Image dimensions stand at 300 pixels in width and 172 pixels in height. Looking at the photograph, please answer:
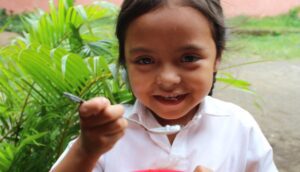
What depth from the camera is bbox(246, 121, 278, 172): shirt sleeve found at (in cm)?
118

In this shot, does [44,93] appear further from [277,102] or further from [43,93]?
[277,102]

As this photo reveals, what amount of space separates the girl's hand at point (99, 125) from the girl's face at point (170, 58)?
26 centimetres

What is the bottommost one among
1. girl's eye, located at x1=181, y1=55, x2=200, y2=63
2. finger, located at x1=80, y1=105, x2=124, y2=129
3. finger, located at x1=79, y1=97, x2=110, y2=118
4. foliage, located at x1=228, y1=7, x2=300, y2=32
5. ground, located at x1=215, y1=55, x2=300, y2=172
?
foliage, located at x1=228, y1=7, x2=300, y2=32

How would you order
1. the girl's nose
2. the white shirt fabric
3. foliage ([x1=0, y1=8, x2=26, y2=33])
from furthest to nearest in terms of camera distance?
1. foliage ([x1=0, y1=8, x2=26, y2=33])
2. the white shirt fabric
3. the girl's nose

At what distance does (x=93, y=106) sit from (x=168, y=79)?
0.32 meters

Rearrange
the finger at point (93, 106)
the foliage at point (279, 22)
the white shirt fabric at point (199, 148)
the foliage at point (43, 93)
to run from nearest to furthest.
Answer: the finger at point (93, 106) → the white shirt fabric at point (199, 148) → the foliage at point (43, 93) → the foliage at point (279, 22)

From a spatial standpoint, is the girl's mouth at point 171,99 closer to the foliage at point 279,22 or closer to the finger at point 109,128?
the finger at point 109,128

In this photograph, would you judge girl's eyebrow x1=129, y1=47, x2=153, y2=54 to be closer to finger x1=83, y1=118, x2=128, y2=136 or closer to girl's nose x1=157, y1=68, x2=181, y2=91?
girl's nose x1=157, y1=68, x2=181, y2=91

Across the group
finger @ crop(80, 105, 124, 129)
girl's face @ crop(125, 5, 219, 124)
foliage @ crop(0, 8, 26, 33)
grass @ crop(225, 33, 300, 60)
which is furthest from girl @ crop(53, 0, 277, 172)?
foliage @ crop(0, 8, 26, 33)

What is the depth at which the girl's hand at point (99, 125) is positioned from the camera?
0.75 m

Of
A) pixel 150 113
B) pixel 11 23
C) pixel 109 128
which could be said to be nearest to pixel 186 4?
pixel 150 113

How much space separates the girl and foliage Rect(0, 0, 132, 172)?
321mm

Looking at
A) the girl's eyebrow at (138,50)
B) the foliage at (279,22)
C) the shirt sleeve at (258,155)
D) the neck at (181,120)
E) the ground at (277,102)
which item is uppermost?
the girl's eyebrow at (138,50)

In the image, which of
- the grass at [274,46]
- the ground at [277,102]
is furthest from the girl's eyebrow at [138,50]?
the grass at [274,46]
